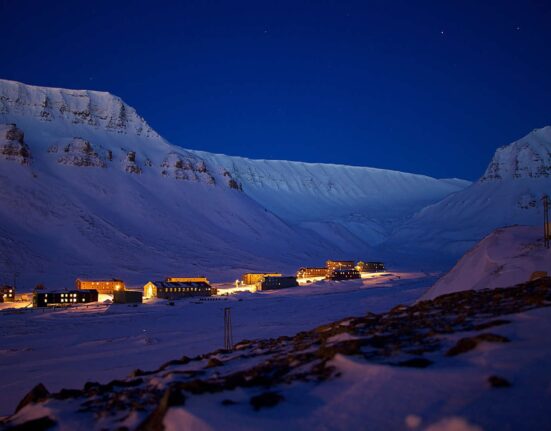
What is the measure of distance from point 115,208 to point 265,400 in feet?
390

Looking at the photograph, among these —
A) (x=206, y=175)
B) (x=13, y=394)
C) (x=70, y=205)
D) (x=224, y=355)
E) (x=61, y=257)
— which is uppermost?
(x=206, y=175)

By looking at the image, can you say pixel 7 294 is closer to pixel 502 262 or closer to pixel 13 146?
Answer: pixel 502 262

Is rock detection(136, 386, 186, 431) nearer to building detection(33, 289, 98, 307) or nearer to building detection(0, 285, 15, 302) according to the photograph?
building detection(33, 289, 98, 307)

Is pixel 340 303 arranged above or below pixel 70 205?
below

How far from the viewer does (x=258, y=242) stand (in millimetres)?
131375

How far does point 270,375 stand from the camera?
703 cm

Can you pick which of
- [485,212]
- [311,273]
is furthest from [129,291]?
[485,212]

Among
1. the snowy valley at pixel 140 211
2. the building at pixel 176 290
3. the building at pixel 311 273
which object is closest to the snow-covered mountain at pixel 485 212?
the snowy valley at pixel 140 211

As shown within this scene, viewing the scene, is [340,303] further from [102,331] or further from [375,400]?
[375,400]

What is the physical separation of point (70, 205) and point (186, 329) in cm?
8450

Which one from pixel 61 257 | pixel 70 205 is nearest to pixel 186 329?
pixel 61 257

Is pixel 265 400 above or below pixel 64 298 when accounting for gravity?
below

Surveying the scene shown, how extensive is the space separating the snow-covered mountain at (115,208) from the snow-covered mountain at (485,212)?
20.8 metres

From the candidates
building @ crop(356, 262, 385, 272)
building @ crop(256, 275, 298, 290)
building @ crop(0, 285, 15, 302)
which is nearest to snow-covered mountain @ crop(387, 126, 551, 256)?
building @ crop(356, 262, 385, 272)
